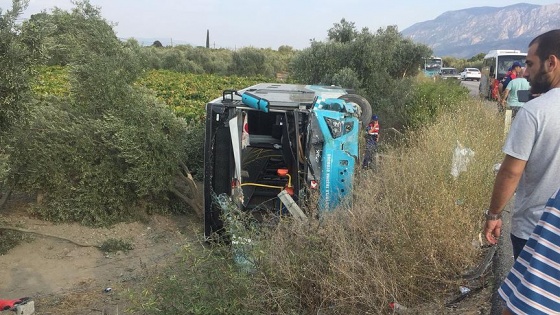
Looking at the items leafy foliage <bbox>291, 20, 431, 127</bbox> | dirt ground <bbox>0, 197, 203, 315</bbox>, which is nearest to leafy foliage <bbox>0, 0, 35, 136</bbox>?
dirt ground <bbox>0, 197, 203, 315</bbox>

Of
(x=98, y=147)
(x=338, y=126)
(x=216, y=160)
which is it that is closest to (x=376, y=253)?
(x=338, y=126)

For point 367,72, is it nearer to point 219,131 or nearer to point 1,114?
point 219,131

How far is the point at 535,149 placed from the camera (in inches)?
111

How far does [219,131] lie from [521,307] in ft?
16.6

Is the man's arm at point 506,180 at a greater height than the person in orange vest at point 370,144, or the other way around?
the man's arm at point 506,180

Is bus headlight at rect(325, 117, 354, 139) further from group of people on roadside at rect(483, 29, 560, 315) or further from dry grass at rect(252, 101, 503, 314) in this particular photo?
group of people on roadside at rect(483, 29, 560, 315)

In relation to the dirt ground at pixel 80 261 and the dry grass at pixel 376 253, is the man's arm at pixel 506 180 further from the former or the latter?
the dirt ground at pixel 80 261

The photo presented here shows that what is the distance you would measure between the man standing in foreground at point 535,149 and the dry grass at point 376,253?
1.09 meters

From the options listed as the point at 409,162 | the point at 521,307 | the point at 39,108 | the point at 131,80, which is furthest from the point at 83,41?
the point at 521,307

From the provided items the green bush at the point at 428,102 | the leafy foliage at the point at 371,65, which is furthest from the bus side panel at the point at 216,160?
the leafy foliage at the point at 371,65

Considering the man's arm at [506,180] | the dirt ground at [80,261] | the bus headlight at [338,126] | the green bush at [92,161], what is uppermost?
the man's arm at [506,180]

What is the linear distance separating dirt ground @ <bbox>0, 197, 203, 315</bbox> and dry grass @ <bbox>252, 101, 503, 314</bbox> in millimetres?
2192

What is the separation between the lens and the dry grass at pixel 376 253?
379cm

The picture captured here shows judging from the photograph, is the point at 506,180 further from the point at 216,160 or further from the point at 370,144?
the point at 370,144
